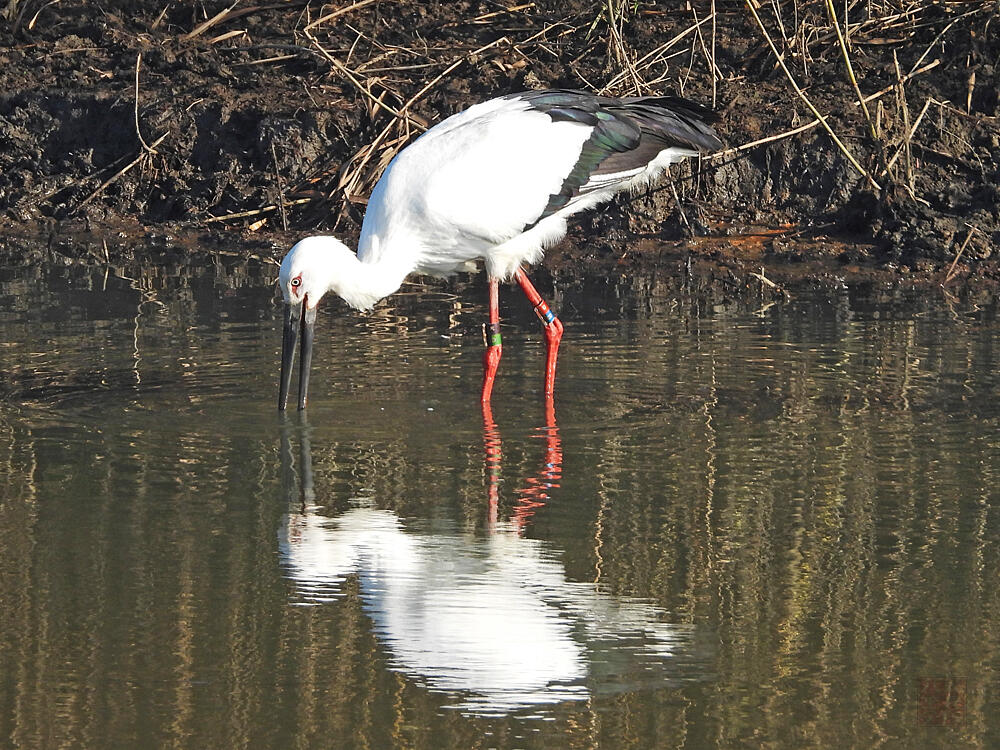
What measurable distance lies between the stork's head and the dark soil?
3.77 m

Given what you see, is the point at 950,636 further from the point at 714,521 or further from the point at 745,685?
the point at 714,521

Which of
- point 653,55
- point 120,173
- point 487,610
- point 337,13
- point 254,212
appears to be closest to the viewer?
point 487,610

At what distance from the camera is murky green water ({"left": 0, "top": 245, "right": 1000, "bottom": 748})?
4.05 m

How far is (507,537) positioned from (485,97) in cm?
706

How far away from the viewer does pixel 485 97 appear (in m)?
12.1

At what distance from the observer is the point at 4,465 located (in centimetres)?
632

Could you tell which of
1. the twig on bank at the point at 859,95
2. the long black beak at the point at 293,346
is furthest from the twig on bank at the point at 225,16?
the long black beak at the point at 293,346

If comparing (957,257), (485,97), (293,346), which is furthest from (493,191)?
(485,97)

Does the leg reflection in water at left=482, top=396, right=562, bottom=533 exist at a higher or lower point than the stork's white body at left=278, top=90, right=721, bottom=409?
lower

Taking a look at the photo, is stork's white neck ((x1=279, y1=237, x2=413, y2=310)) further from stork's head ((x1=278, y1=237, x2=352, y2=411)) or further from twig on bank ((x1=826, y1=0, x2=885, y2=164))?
twig on bank ((x1=826, y1=0, x2=885, y2=164))

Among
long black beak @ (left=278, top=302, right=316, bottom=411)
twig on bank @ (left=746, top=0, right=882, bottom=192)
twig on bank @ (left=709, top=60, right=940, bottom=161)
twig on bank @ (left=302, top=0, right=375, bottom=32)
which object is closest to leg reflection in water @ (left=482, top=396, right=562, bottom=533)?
long black beak @ (left=278, top=302, right=316, bottom=411)

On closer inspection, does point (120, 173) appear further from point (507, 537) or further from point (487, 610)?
point (487, 610)

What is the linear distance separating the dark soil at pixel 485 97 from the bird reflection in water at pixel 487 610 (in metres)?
5.48

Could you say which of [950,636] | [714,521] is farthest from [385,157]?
[950,636]
